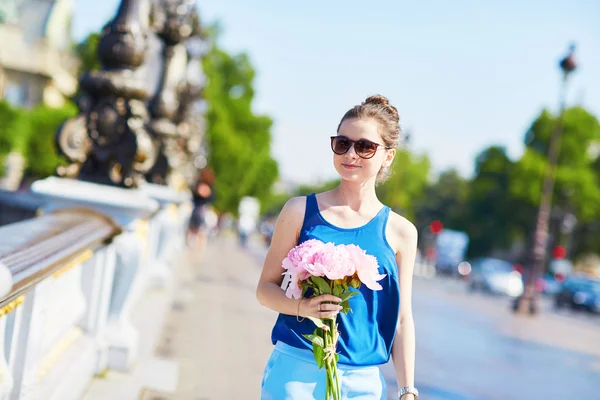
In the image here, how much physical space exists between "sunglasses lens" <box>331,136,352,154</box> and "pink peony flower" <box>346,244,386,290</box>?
0.43m

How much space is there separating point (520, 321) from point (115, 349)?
16764 mm

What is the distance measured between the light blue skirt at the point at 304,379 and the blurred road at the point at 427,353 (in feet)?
11.6

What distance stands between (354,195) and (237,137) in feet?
173

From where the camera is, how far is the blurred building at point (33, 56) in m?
52.8

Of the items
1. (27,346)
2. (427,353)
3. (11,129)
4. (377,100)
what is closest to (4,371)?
(27,346)

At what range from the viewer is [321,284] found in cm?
271

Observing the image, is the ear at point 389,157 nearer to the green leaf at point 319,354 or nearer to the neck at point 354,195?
the neck at point 354,195

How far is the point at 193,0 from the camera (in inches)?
409

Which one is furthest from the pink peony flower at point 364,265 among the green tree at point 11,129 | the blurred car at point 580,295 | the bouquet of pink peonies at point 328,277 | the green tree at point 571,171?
the green tree at point 571,171

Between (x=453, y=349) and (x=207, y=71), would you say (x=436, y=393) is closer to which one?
(x=453, y=349)

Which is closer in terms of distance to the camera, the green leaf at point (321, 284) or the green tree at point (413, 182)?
the green leaf at point (321, 284)

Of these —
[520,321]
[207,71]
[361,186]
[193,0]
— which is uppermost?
[207,71]

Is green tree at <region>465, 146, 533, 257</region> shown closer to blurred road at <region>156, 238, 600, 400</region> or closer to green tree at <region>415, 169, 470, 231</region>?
green tree at <region>415, 169, 470, 231</region>

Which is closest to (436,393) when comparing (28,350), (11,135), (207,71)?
(28,350)
